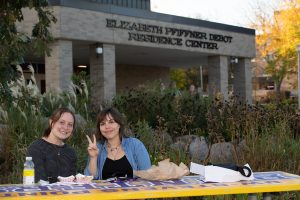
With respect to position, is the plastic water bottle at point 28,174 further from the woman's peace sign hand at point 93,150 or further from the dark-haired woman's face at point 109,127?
the dark-haired woman's face at point 109,127

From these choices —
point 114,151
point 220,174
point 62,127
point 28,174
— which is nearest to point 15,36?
point 62,127

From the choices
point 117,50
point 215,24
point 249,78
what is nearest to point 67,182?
point 117,50

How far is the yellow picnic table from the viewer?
394 centimetres

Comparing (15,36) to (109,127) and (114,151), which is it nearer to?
(109,127)

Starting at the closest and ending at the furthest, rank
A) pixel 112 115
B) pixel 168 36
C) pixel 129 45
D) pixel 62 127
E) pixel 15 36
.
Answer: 1. pixel 62 127
2. pixel 112 115
3. pixel 15 36
4. pixel 129 45
5. pixel 168 36

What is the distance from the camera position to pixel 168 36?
84.2 ft

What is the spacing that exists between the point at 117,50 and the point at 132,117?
15.3 meters

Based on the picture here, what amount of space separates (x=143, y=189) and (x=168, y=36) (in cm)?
2187

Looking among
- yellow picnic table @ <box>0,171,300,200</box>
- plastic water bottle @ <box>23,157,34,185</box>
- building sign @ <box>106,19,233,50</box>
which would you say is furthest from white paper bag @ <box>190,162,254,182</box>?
building sign @ <box>106,19,233,50</box>

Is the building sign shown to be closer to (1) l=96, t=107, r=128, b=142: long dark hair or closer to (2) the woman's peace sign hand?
(1) l=96, t=107, r=128, b=142: long dark hair

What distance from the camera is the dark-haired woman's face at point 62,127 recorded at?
206 inches

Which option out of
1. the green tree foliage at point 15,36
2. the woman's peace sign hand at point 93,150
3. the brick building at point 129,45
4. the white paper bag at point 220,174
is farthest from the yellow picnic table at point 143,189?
the brick building at point 129,45

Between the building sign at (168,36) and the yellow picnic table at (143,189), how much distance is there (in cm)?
1849

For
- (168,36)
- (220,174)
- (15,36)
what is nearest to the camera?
(220,174)
